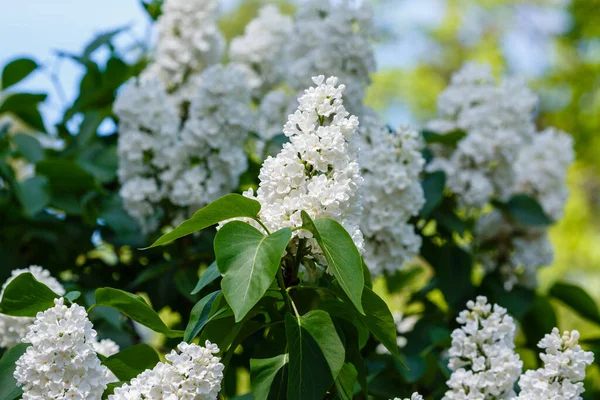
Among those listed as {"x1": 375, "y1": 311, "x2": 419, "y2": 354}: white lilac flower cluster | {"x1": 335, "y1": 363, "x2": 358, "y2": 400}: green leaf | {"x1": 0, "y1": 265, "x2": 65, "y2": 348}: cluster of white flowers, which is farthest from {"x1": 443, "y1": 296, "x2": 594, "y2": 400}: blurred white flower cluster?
{"x1": 375, "y1": 311, "x2": 419, "y2": 354}: white lilac flower cluster

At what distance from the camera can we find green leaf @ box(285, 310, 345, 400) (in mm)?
1073

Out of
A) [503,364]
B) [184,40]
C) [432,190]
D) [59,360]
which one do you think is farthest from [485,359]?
[184,40]

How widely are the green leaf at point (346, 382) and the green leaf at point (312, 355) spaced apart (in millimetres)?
62

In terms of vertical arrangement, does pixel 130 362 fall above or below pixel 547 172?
above

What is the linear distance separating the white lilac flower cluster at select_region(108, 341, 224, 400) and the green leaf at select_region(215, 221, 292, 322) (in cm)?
10

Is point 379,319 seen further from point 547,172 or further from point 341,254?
point 547,172

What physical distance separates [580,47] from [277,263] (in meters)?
12.0

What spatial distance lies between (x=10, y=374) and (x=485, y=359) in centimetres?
78

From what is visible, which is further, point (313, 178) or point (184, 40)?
point (184, 40)

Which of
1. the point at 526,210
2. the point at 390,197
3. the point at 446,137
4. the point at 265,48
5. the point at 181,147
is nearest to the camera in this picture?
the point at 390,197

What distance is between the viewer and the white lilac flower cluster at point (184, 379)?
1.05 meters

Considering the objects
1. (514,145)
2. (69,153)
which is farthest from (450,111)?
(69,153)

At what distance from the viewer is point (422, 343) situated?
2.29 metres

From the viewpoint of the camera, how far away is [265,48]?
2939 mm
